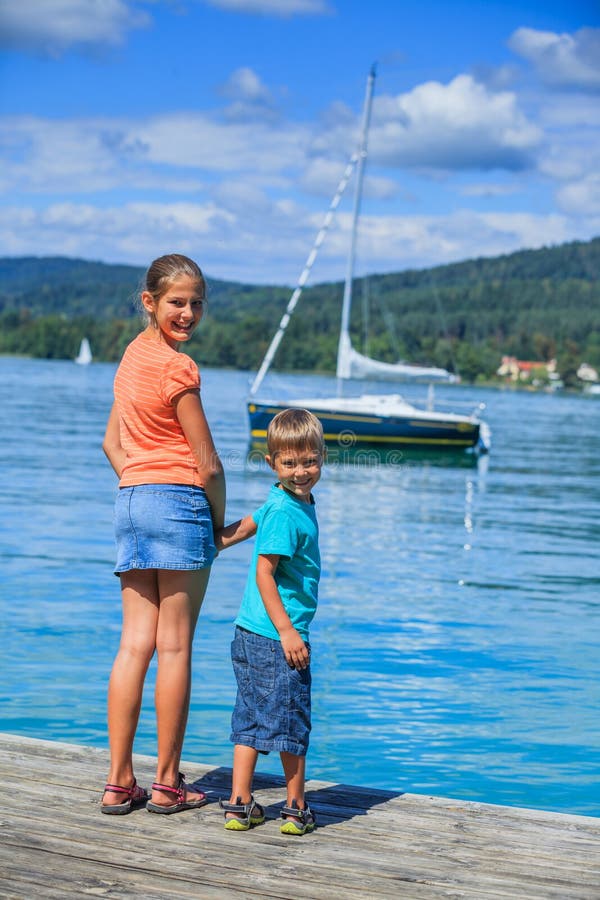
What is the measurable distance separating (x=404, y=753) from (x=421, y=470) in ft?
86.5

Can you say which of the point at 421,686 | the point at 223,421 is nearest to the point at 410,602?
the point at 421,686

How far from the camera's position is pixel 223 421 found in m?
49.2

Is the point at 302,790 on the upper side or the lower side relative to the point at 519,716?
upper

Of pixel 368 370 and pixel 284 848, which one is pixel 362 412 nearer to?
pixel 368 370

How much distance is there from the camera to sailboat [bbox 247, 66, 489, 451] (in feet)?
113

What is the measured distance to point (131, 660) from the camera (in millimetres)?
3775

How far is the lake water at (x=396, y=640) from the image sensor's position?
7594 mm

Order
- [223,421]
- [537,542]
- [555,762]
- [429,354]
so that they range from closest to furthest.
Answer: [555,762] → [537,542] → [223,421] → [429,354]

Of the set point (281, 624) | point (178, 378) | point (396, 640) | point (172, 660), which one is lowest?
point (396, 640)

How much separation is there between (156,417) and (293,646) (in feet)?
2.89

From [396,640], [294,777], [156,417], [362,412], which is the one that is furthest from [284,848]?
[362,412]

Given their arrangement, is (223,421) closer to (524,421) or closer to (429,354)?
(524,421)

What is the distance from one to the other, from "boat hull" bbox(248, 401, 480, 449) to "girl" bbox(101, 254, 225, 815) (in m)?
29.7

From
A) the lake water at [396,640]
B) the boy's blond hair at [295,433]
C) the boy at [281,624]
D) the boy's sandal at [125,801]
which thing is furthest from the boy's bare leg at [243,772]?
the lake water at [396,640]
